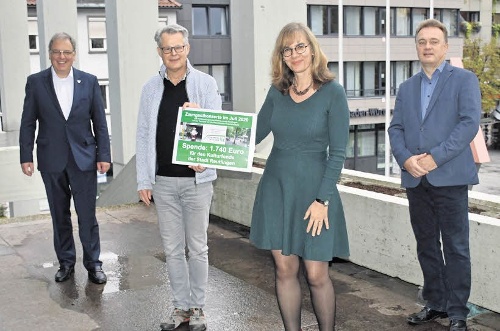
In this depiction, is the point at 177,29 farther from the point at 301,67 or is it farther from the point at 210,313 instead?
the point at 210,313

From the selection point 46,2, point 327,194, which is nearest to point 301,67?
point 327,194

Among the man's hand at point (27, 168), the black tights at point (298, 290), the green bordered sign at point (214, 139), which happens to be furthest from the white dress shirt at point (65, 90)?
the black tights at point (298, 290)

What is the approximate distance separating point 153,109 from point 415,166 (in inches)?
68.7

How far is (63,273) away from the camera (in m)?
5.90

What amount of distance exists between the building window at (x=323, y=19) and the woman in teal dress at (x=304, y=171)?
131 feet

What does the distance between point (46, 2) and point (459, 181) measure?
352 inches

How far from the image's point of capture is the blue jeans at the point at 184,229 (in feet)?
15.0

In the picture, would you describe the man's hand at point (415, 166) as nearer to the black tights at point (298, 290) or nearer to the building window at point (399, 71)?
the black tights at point (298, 290)

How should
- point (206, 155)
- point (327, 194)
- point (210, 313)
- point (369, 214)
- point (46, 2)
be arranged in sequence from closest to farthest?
point (327, 194) → point (206, 155) → point (210, 313) → point (369, 214) → point (46, 2)

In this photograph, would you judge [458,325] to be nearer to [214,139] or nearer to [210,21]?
[214,139]

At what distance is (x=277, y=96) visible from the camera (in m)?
3.97

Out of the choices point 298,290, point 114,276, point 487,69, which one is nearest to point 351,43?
point 487,69

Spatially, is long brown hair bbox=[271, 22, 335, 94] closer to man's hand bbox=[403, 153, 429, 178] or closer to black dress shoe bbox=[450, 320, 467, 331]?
man's hand bbox=[403, 153, 429, 178]

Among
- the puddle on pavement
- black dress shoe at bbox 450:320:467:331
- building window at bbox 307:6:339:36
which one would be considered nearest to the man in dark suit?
the puddle on pavement
